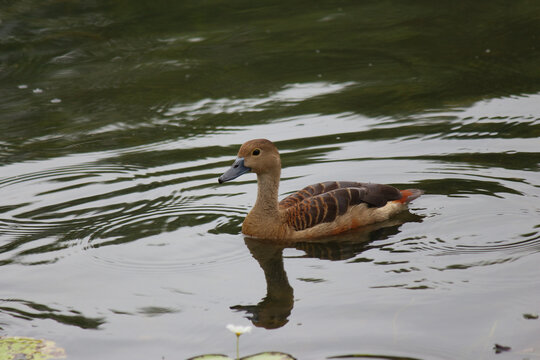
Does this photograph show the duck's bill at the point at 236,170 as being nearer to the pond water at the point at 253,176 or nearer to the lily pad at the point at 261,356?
the pond water at the point at 253,176

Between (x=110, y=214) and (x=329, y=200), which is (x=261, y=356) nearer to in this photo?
(x=329, y=200)

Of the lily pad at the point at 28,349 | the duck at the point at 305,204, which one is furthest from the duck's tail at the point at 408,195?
the lily pad at the point at 28,349

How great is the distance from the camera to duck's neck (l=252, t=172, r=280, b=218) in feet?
27.7

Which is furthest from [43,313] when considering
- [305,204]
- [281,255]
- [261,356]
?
[305,204]

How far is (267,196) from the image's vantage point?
8562 millimetres

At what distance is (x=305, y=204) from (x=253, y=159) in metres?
0.73

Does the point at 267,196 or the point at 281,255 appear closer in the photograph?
the point at 281,255

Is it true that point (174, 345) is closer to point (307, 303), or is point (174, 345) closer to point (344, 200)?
point (307, 303)

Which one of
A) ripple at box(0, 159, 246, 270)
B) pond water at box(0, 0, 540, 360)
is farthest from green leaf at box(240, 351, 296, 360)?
ripple at box(0, 159, 246, 270)

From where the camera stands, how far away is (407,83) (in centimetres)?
1282

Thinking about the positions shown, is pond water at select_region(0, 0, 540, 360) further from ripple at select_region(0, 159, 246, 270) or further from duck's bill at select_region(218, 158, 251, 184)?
duck's bill at select_region(218, 158, 251, 184)

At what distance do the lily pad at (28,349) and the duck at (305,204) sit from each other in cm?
276

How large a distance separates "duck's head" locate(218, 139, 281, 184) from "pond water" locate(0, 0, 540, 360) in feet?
2.11

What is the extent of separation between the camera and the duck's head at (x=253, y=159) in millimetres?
8477
